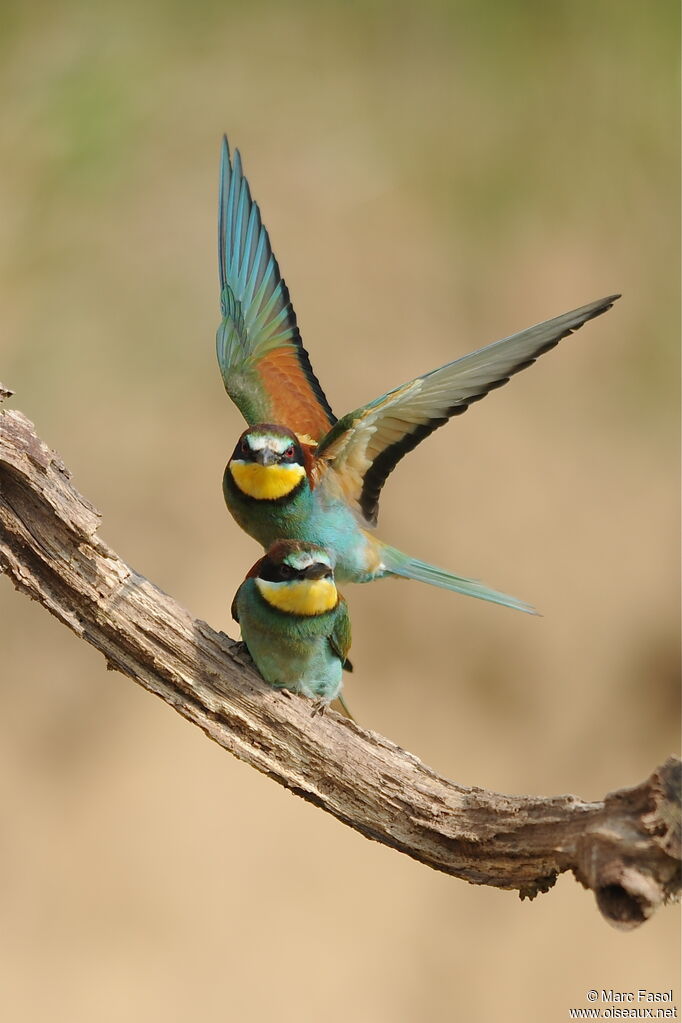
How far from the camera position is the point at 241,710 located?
1625mm

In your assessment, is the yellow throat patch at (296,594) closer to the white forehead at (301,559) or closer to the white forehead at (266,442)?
the white forehead at (301,559)

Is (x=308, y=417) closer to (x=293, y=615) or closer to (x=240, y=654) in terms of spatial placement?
(x=293, y=615)

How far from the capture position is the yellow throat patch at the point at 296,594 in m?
1.77

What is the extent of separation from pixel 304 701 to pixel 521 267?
1.80m

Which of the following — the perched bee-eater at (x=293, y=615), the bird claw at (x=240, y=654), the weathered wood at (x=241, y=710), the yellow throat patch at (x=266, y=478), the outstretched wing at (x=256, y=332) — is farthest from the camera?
the outstretched wing at (x=256, y=332)

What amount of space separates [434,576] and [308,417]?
0.35 m

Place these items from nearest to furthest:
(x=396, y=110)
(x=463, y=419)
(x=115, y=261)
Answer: (x=115, y=261)
(x=396, y=110)
(x=463, y=419)

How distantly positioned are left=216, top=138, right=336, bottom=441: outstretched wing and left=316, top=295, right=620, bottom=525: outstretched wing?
22 centimetres

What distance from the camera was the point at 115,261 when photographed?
2.64m

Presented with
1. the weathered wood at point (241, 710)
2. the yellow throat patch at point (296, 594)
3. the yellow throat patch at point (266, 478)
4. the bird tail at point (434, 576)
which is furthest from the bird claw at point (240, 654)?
the bird tail at point (434, 576)

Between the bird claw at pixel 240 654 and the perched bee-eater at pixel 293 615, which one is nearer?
the bird claw at pixel 240 654

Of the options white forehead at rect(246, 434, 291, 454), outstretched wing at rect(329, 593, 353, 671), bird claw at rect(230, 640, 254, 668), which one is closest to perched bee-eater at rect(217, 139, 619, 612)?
white forehead at rect(246, 434, 291, 454)

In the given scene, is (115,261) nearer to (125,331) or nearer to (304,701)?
(125,331)


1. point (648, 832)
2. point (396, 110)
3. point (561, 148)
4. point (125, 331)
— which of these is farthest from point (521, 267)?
point (648, 832)
